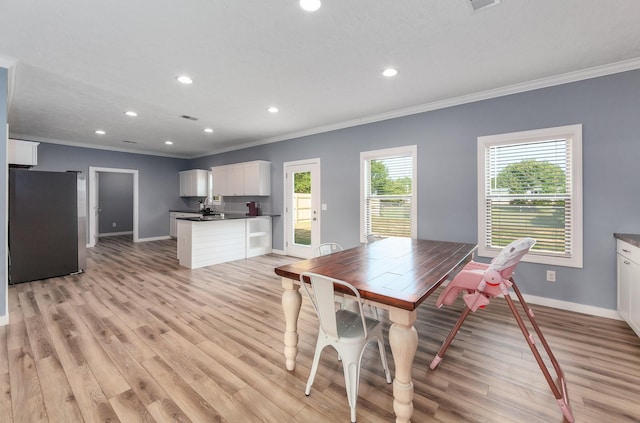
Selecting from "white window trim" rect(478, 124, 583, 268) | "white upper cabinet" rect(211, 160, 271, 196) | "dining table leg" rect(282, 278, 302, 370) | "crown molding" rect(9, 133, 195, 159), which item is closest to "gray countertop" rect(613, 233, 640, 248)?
"white window trim" rect(478, 124, 583, 268)

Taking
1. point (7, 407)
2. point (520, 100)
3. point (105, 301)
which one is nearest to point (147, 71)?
point (105, 301)

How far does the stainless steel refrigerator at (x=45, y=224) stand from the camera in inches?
156

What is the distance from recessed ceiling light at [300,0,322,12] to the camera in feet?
6.33

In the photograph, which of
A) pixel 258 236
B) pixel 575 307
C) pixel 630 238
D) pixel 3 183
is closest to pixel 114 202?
pixel 258 236

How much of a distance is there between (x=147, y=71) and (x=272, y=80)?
4.35 ft

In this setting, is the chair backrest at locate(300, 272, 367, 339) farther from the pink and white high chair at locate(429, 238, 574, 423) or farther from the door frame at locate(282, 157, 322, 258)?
the door frame at locate(282, 157, 322, 258)

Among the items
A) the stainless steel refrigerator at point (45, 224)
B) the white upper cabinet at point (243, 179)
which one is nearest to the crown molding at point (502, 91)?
the white upper cabinet at point (243, 179)

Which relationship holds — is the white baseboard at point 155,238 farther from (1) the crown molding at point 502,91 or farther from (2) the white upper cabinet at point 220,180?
(1) the crown molding at point 502,91

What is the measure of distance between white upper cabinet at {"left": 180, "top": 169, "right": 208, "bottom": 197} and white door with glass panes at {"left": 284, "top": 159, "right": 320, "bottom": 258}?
3337 millimetres

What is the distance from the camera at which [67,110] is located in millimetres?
4273

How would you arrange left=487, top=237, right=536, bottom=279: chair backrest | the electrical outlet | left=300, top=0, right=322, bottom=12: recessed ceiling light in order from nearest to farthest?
left=487, top=237, right=536, bottom=279: chair backrest → left=300, top=0, right=322, bottom=12: recessed ceiling light → the electrical outlet

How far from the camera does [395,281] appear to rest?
1.74 metres

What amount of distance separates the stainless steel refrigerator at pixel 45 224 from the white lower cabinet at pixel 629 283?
6913 mm

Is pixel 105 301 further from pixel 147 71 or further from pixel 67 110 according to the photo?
pixel 67 110
